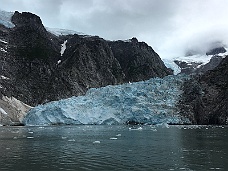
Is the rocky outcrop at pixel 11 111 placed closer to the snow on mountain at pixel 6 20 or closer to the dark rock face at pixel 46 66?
the dark rock face at pixel 46 66

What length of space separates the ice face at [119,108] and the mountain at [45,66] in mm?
44662

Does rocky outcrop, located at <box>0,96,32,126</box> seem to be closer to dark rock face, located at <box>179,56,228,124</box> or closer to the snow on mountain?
dark rock face, located at <box>179,56,228,124</box>

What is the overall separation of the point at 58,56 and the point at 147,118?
113 m

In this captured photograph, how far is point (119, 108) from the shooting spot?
7462cm

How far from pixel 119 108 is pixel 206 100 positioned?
22256 mm

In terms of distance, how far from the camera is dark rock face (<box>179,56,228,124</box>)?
249 feet

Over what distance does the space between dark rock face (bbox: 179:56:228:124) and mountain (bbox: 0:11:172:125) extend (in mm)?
63055

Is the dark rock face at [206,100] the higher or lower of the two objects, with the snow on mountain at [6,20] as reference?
lower

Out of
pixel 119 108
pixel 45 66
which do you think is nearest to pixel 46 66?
pixel 45 66

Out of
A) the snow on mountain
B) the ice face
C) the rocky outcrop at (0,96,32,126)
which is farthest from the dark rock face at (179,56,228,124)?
the snow on mountain

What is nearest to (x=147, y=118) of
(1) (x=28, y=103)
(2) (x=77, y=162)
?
(2) (x=77, y=162)

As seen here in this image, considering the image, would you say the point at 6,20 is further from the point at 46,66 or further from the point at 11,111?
the point at 11,111

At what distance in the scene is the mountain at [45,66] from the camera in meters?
140

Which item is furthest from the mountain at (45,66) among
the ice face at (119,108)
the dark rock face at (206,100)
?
the dark rock face at (206,100)
